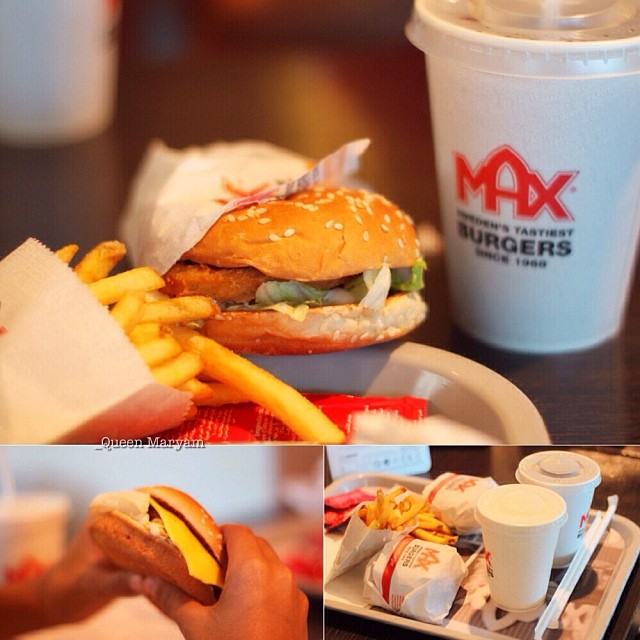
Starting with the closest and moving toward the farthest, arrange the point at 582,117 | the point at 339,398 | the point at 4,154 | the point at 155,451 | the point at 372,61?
the point at 155,451
the point at 339,398
the point at 582,117
the point at 4,154
the point at 372,61

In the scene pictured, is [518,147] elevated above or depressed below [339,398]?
above

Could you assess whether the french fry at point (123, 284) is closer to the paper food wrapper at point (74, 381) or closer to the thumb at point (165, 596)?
the paper food wrapper at point (74, 381)

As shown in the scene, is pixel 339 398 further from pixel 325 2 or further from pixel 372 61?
pixel 325 2

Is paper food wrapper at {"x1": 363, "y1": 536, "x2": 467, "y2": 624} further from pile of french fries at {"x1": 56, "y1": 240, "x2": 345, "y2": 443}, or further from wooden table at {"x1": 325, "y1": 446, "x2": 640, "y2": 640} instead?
pile of french fries at {"x1": 56, "y1": 240, "x2": 345, "y2": 443}

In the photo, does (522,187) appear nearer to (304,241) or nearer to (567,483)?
(304,241)

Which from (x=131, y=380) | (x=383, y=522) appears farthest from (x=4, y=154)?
(x=383, y=522)

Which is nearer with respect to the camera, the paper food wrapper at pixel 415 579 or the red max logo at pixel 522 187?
the paper food wrapper at pixel 415 579

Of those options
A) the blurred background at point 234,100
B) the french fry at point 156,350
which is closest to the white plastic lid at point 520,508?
the french fry at point 156,350
